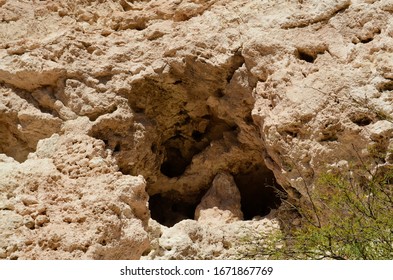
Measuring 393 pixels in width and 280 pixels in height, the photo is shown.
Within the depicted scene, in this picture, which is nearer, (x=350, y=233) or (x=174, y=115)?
(x=350, y=233)

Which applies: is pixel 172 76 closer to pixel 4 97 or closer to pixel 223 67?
pixel 223 67

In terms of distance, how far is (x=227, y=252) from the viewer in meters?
6.33

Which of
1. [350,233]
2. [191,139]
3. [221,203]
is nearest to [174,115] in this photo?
[191,139]

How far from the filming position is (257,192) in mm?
7723

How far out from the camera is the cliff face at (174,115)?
18.8 feet

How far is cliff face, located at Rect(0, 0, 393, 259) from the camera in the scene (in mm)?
5738

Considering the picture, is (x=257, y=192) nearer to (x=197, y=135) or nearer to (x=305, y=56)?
(x=197, y=135)

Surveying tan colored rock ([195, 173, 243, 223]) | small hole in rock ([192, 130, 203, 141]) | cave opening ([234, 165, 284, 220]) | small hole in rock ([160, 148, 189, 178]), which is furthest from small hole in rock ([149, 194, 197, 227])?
small hole in rock ([192, 130, 203, 141])

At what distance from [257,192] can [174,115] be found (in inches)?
59.1

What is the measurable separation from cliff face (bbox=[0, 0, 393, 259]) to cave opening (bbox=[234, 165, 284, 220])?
0.06 ft

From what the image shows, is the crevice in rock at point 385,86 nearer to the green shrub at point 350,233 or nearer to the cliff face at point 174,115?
Result: the cliff face at point 174,115

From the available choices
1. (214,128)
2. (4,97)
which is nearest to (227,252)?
(214,128)

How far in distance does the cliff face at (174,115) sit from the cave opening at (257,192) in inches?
0.7

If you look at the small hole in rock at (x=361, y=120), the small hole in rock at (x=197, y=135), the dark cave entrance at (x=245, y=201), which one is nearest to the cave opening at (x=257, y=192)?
the dark cave entrance at (x=245, y=201)
